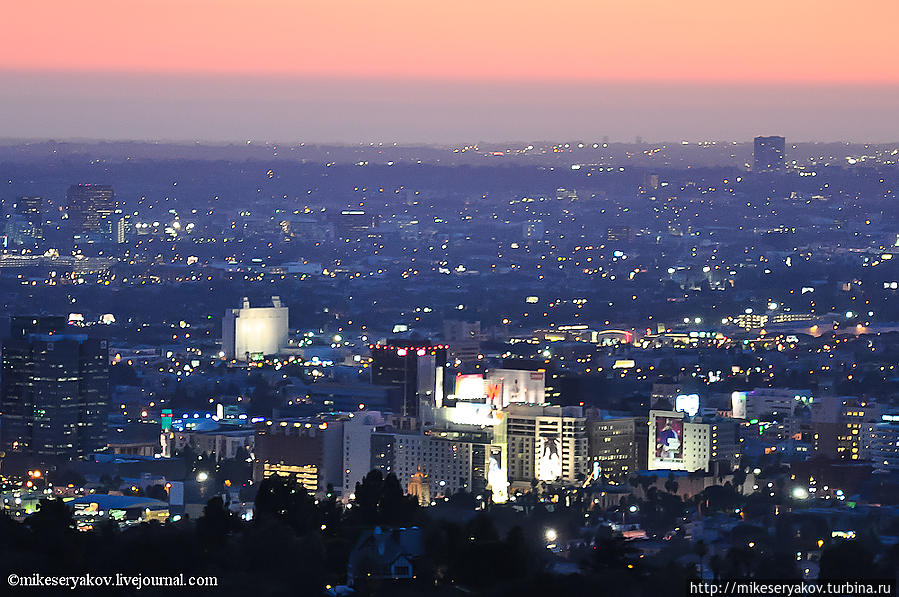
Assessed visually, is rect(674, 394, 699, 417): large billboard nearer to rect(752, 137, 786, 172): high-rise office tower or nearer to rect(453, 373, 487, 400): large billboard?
rect(453, 373, 487, 400): large billboard

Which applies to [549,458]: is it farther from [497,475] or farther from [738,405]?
[738,405]

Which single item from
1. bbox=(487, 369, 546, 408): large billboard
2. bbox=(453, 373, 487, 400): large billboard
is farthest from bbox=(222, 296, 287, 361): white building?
bbox=(453, 373, 487, 400): large billboard

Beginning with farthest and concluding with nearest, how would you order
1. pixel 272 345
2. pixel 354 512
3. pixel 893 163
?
1. pixel 893 163
2. pixel 272 345
3. pixel 354 512

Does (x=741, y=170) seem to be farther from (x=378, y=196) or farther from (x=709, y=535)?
(x=709, y=535)

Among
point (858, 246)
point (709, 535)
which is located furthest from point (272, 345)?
point (709, 535)

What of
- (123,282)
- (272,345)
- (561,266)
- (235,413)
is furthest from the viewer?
(561,266)

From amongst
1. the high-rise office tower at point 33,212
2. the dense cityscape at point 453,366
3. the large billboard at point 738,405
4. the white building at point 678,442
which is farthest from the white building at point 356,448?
the high-rise office tower at point 33,212
